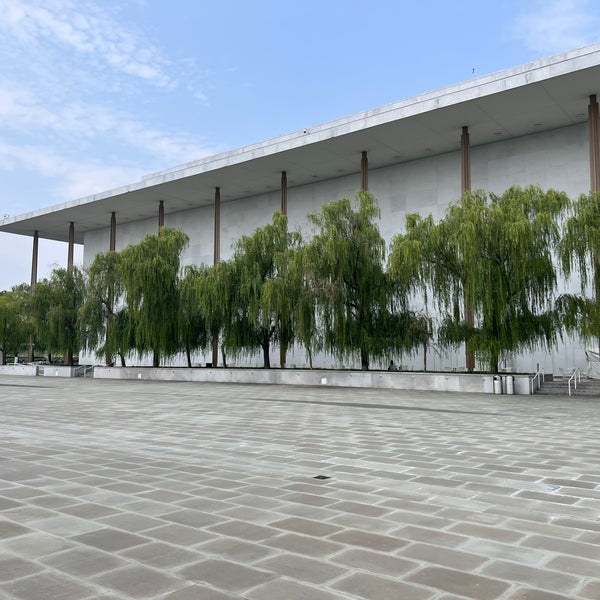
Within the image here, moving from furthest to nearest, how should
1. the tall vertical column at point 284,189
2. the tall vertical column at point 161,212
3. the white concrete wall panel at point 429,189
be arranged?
the tall vertical column at point 161,212, the tall vertical column at point 284,189, the white concrete wall panel at point 429,189

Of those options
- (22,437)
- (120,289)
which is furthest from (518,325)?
(120,289)

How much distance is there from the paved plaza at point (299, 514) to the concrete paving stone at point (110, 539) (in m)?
0.02

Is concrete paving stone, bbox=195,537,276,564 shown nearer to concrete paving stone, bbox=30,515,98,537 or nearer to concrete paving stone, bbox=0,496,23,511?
concrete paving stone, bbox=30,515,98,537

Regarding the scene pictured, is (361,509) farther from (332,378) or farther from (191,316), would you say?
(191,316)

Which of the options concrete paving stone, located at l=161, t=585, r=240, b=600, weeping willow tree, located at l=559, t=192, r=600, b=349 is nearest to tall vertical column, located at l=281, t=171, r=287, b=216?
weeping willow tree, located at l=559, t=192, r=600, b=349

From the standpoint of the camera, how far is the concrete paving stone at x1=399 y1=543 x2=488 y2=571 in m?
3.04

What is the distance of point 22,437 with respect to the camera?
7.83 m

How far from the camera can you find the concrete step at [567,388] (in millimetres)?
16683

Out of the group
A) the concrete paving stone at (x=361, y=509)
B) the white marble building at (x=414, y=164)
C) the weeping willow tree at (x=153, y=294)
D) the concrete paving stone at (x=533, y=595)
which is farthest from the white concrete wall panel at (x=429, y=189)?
the concrete paving stone at (x=533, y=595)

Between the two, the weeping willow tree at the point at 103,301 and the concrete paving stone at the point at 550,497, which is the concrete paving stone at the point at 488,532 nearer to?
the concrete paving stone at the point at 550,497

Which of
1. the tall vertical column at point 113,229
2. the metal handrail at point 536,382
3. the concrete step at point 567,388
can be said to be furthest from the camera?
the tall vertical column at point 113,229

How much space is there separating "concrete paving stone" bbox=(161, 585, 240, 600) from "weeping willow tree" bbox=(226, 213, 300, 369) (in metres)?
19.8

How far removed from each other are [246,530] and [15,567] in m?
1.26

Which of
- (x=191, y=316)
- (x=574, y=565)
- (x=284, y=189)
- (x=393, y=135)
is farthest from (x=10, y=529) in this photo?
(x=284, y=189)
